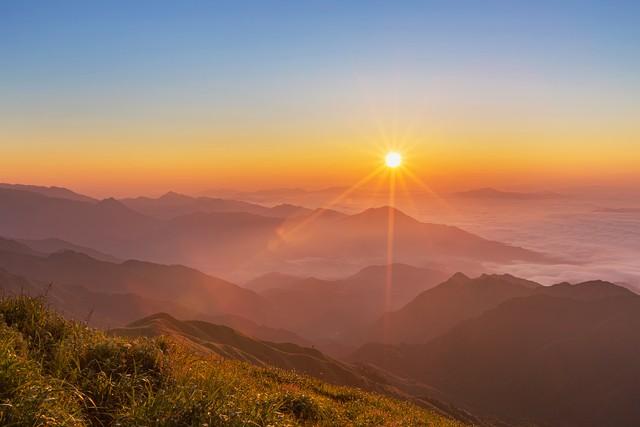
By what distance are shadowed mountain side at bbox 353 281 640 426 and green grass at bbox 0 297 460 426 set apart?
143773mm

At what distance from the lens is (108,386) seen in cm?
820

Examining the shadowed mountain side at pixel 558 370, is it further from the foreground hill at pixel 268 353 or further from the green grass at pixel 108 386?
the green grass at pixel 108 386

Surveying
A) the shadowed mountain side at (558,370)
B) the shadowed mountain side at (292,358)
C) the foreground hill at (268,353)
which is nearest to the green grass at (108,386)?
the shadowed mountain side at (292,358)

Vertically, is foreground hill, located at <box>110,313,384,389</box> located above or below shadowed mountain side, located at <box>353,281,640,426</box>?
above

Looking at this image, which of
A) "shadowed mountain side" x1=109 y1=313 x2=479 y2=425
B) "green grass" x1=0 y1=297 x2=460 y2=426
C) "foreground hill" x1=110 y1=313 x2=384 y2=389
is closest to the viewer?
"green grass" x1=0 y1=297 x2=460 y2=426

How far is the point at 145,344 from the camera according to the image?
10.2 m

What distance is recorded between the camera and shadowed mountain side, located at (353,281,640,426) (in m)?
146

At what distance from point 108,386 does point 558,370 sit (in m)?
191

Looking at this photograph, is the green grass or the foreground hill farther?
the foreground hill

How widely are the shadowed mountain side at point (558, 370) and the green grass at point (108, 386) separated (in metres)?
144

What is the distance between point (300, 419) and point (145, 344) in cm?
402

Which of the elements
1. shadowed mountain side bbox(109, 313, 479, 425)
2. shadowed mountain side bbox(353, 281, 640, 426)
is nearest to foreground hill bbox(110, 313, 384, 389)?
shadowed mountain side bbox(109, 313, 479, 425)

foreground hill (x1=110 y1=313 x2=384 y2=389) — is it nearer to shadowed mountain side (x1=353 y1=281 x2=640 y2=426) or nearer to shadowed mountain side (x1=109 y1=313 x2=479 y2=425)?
shadowed mountain side (x1=109 y1=313 x2=479 y2=425)

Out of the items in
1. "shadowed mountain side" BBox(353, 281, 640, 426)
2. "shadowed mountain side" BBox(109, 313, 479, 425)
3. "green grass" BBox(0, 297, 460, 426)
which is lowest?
"shadowed mountain side" BBox(353, 281, 640, 426)
